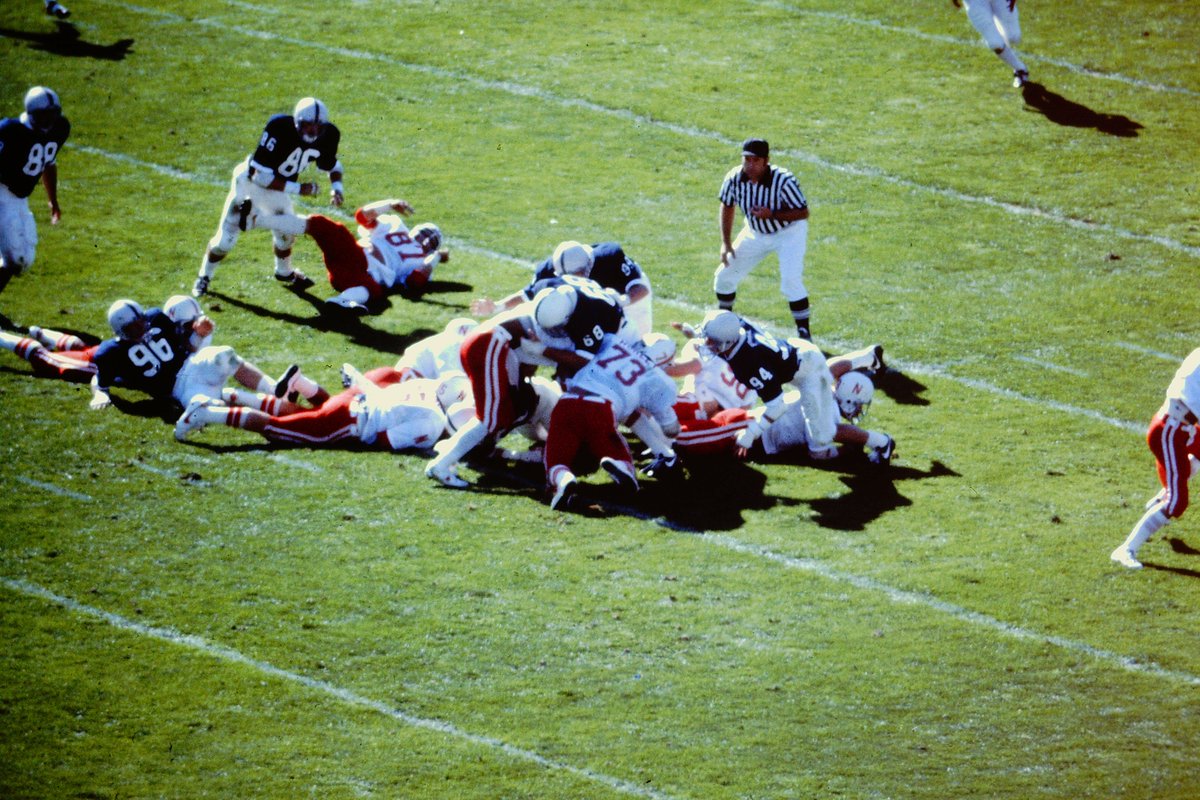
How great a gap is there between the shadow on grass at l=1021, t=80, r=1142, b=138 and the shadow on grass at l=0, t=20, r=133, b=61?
993cm

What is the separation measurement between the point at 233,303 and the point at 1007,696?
286 inches

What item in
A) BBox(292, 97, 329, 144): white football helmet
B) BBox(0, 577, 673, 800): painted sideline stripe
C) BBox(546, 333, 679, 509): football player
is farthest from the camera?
BBox(292, 97, 329, 144): white football helmet

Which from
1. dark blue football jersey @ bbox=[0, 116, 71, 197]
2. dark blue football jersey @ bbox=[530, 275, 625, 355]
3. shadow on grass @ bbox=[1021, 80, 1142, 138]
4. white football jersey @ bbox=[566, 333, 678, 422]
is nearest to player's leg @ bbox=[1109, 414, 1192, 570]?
white football jersey @ bbox=[566, 333, 678, 422]

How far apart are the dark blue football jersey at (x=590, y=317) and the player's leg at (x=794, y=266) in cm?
229

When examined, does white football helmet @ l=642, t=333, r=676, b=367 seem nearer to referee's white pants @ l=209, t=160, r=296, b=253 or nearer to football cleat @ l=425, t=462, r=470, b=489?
football cleat @ l=425, t=462, r=470, b=489

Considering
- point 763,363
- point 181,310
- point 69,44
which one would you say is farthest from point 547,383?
point 69,44

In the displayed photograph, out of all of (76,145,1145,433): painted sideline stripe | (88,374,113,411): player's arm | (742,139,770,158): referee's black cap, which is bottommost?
(88,374,113,411): player's arm

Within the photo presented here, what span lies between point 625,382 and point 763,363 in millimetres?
861

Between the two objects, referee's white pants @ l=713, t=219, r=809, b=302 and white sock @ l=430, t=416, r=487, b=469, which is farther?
referee's white pants @ l=713, t=219, r=809, b=302

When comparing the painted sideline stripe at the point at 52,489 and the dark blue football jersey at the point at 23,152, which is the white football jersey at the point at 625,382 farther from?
the dark blue football jersey at the point at 23,152

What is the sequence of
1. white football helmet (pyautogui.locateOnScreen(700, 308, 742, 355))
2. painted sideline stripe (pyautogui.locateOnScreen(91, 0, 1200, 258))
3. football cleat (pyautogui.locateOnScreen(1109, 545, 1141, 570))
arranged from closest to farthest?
football cleat (pyautogui.locateOnScreen(1109, 545, 1141, 570)), white football helmet (pyautogui.locateOnScreen(700, 308, 742, 355)), painted sideline stripe (pyautogui.locateOnScreen(91, 0, 1200, 258))

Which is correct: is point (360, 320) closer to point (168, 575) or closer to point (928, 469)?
point (168, 575)

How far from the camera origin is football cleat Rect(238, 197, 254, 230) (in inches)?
480

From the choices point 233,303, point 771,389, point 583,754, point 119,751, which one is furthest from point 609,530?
point 233,303
